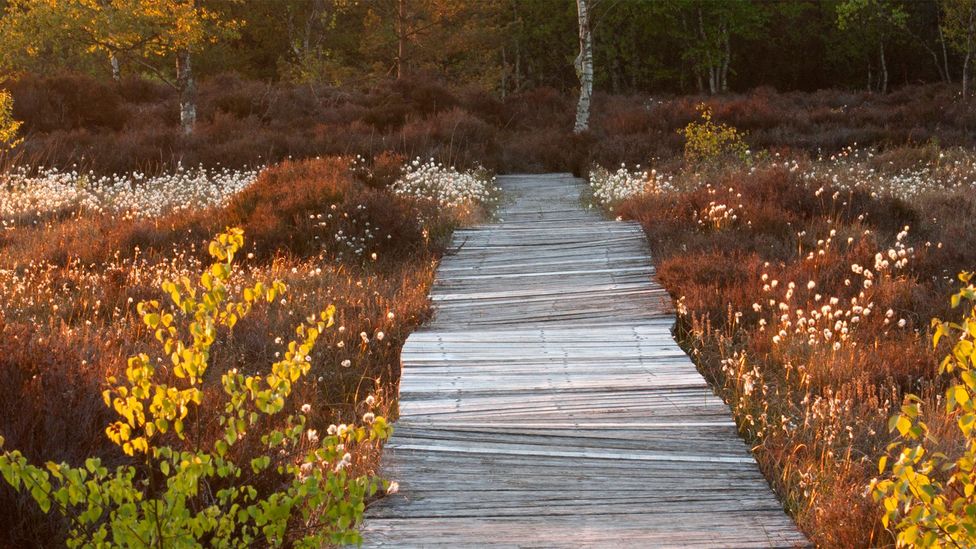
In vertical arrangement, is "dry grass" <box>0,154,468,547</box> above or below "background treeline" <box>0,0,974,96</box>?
below

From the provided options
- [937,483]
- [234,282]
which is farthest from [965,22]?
[937,483]

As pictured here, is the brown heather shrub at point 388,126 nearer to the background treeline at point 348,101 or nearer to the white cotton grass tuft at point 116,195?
the background treeline at point 348,101

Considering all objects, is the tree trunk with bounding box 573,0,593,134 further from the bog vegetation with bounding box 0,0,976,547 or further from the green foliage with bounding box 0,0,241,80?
the green foliage with bounding box 0,0,241,80

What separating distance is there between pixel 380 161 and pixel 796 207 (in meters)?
5.89

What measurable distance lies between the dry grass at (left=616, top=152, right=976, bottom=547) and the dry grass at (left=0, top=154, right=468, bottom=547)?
2.07m

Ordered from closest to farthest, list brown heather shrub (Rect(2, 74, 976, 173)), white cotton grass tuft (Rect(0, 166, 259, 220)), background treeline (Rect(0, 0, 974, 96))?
white cotton grass tuft (Rect(0, 166, 259, 220)) → brown heather shrub (Rect(2, 74, 976, 173)) → background treeline (Rect(0, 0, 974, 96))

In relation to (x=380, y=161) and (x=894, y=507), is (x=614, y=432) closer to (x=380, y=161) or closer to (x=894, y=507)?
(x=894, y=507)

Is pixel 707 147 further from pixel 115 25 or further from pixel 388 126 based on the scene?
pixel 115 25

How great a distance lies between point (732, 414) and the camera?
196 inches

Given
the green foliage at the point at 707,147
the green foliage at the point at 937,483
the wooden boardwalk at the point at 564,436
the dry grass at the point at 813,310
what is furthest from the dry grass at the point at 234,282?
the green foliage at the point at 707,147

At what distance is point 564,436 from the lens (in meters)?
4.71

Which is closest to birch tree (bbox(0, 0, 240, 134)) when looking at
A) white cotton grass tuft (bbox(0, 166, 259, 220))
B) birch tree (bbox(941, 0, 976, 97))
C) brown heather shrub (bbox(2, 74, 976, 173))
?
brown heather shrub (bbox(2, 74, 976, 173))

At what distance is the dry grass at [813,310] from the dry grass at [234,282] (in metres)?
2.07

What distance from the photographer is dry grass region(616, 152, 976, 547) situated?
4.35m
